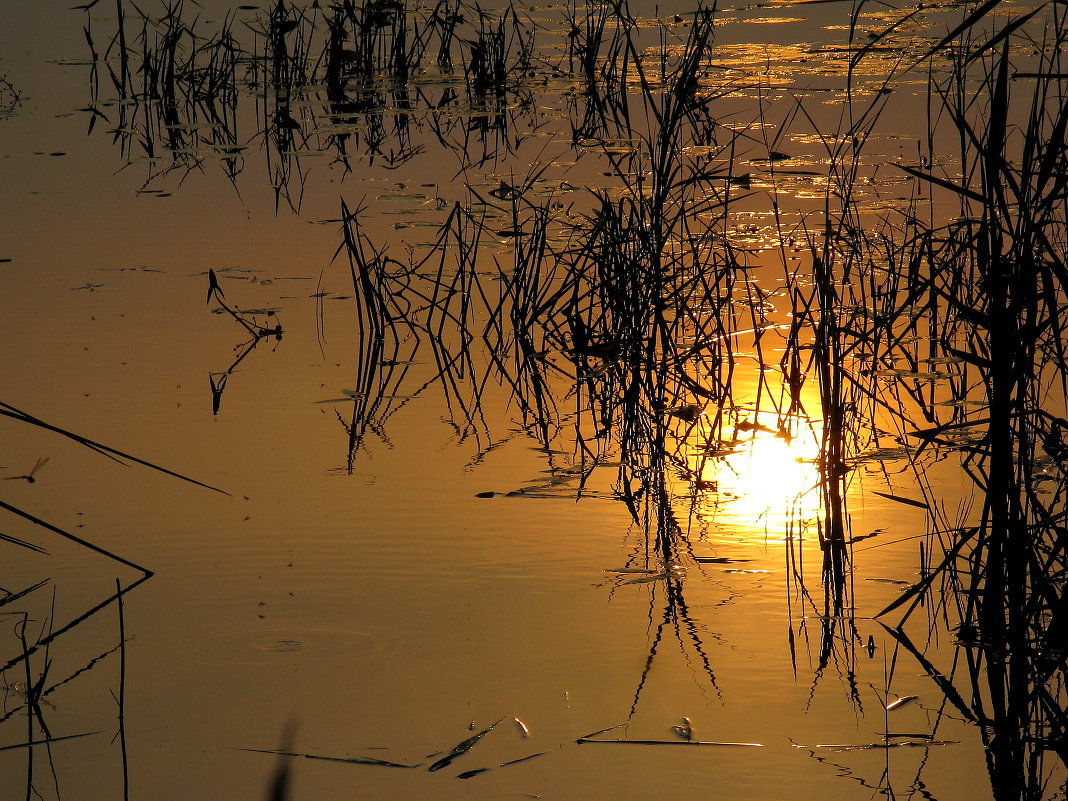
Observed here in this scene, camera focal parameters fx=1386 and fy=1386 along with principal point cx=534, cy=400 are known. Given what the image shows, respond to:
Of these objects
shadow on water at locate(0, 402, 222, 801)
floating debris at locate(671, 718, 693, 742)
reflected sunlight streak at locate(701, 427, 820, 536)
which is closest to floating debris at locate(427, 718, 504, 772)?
floating debris at locate(671, 718, 693, 742)

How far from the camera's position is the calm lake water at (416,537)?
1.96m

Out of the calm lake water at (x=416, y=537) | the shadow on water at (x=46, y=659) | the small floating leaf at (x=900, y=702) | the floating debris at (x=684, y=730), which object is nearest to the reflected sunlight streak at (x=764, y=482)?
the calm lake water at (x=416, y=537)

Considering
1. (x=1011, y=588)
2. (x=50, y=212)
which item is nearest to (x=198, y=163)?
(x=50, y=212)

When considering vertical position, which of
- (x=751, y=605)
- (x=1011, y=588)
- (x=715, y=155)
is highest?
(x=715, y=155)

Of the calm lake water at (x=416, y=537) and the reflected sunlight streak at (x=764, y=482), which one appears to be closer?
the calm lake water at (x=416, y=537)

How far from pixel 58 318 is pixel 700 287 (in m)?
1.80

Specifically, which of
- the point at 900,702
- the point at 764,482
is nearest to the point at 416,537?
the point at 764,482

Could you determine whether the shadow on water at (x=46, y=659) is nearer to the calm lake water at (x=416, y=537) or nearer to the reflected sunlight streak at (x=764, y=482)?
the calm lake water at (x=416, y=537)

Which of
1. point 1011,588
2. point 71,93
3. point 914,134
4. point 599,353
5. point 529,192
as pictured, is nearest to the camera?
point 1011,588

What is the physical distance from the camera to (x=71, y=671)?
7.00 ft

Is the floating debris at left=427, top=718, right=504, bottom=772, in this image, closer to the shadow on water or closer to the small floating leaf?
the shadow on water

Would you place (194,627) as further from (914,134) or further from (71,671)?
(914,134)

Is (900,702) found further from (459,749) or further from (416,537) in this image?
(416,537)

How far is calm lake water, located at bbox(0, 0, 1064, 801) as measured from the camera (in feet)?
6.43
